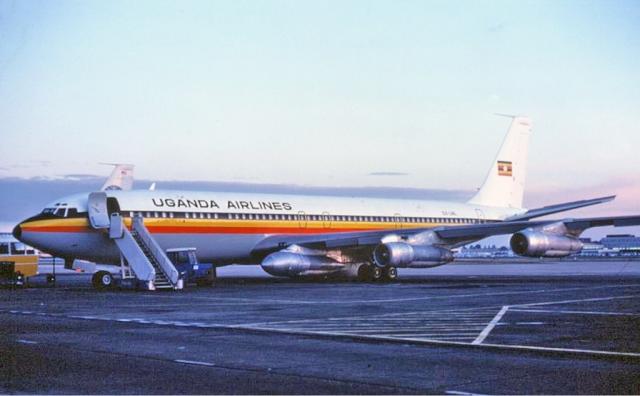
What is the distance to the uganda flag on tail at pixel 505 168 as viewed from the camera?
51.5 metres

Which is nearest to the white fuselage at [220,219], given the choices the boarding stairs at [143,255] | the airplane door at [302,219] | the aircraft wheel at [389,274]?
the airplane door at [302,219]

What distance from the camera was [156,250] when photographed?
32344mm

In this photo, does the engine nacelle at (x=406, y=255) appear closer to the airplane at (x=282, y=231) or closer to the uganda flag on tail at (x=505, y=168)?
the airplane at (x=282, y=231)

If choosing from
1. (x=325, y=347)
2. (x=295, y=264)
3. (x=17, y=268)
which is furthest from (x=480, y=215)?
(x=325, y=347)

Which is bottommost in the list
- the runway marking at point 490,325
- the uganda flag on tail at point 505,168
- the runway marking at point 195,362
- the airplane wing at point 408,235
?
the runway marking at point 490,325

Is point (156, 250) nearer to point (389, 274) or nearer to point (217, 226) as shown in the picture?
point (217, 226)

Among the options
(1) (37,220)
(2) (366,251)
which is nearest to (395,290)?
(2) (366,251)

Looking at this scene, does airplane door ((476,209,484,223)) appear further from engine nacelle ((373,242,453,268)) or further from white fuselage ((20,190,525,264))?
engine nacelle ((373,242,453,268))

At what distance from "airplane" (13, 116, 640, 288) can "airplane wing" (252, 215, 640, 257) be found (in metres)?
0.05

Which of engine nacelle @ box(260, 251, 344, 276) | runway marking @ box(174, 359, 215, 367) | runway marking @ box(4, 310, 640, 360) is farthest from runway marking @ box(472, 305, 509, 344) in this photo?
engine nacelle @ box(260, 251, 344, 276)

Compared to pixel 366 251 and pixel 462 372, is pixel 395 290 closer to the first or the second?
pixel 366 251

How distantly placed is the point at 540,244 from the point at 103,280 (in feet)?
63.1

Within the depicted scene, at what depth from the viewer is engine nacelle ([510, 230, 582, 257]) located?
35.7 m

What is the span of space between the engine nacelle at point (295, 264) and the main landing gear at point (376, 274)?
1.54 metres
